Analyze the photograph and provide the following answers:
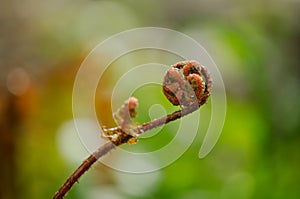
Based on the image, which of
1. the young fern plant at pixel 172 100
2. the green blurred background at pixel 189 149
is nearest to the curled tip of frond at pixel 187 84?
the young fern plant at pixel 172 100

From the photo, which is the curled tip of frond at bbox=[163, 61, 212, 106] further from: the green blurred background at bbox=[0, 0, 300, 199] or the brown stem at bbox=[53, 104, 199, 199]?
the green blurred background at bbox=[0, 0, 300, 199]

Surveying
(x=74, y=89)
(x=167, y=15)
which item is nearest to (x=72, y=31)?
(x=167, y=15)

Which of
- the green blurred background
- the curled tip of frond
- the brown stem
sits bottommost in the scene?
the brown stem

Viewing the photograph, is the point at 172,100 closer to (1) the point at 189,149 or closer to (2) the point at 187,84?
(2) the point at 187,84

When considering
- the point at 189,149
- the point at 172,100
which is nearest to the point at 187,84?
the point at 172,100

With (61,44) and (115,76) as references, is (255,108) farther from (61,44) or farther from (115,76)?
(61,44)

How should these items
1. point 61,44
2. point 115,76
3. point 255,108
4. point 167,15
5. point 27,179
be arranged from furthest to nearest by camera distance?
point 167,15 → point 61,44 → point 115,76 → point 255,108 → point 27,179

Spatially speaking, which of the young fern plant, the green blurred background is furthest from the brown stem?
the green blurred background

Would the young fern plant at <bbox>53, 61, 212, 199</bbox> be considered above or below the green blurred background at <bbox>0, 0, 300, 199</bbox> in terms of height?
below
